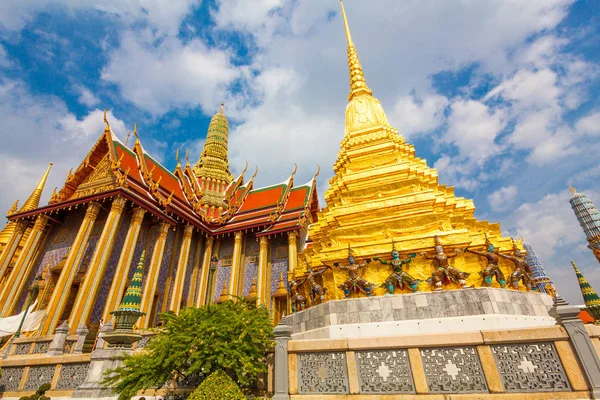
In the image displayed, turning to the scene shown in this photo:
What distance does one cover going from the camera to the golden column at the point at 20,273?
13.8m

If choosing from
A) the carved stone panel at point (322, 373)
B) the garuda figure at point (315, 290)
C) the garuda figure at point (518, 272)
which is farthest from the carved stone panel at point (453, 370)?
the garuda figure at point (518, 272)

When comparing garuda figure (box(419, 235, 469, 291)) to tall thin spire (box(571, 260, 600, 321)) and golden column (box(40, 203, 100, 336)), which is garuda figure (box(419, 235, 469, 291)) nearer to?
tall thin spire (box(571, 260, 600, 321))

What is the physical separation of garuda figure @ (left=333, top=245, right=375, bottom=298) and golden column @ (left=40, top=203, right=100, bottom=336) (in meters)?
10.8

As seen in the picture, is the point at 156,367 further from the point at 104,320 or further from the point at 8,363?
the point at 104,320

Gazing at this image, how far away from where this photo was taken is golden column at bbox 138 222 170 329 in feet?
44.7

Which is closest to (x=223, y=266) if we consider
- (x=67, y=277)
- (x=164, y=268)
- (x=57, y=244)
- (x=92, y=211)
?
(x=164, y=268)

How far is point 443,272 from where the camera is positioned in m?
7.21

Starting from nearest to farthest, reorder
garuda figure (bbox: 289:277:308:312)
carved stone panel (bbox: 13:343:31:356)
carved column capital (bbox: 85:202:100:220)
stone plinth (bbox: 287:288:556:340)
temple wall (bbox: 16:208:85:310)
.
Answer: stone plinth (bbox: 287:288:556:340)
garuda figure (bbox: 289:277:308:312)
carved stone panel (bbox: 13:343:31:356)
carved column capital (bbox: 85:202:100:220)
temple wall (bbox: 16:208:85:310)

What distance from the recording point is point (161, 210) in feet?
51.4

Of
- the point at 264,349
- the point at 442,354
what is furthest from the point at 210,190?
the point at 442,354

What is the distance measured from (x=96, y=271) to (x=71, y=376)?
6.02 metres

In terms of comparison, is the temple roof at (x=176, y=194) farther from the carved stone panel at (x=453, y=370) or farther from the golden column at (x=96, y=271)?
the carved stone panel at (x=453, y=370)

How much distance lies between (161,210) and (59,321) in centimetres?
601

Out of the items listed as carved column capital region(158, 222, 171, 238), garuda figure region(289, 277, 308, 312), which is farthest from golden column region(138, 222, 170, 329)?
garuda figure region(289, 277, 308, 312)
